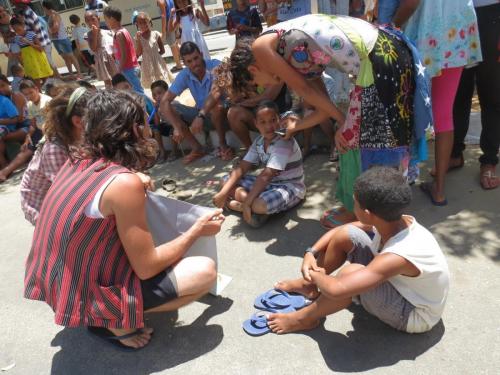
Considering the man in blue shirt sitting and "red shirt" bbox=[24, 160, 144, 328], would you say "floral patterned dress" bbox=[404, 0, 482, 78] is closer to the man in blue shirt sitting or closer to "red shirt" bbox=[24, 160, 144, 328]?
"red shirt" bbox=[24, 160, 144, 328]

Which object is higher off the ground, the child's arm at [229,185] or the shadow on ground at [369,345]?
the child's arm at [229,185]

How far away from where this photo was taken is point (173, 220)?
2260 millimetres

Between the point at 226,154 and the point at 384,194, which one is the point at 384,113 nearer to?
the point at 384,194

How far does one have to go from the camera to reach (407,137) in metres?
2.46

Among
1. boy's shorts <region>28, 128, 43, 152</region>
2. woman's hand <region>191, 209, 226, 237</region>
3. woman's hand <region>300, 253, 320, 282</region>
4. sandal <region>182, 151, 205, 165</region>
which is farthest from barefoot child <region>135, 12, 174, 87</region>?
woman's hand <region>300, 253, 320, 282</region>

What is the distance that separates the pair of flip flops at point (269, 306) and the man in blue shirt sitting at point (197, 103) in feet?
7.82

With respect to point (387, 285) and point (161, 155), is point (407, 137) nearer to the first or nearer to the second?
point (387, 285)

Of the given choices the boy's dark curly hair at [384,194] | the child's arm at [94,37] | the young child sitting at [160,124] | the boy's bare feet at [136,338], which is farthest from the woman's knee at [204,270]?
the child's arm at [94,37]

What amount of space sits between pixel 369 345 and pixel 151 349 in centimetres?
109

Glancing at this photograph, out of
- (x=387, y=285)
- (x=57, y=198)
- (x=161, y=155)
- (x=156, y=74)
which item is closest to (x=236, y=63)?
(x=57, y=198)

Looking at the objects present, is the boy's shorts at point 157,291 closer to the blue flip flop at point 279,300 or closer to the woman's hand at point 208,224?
the woman's hand at point 208,224

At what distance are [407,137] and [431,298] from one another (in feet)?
3.33

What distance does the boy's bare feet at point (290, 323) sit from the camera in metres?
2.05

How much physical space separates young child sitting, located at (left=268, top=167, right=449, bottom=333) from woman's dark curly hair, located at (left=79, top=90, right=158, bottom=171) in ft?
3.16
